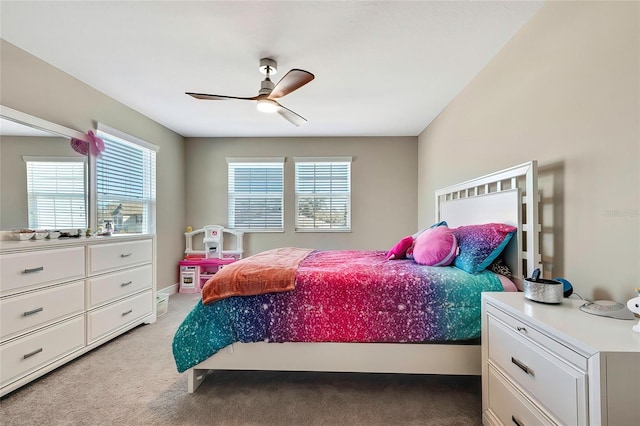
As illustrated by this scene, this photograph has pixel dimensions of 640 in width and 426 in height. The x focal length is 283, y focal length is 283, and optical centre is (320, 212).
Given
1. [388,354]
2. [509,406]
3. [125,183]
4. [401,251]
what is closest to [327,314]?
[388,354]

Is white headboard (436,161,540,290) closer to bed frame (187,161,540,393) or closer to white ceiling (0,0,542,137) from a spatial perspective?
bed frame (187,161,540,393)

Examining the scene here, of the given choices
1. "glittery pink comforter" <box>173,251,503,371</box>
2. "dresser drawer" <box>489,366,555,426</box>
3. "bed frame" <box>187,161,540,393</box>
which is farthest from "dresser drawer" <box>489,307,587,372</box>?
"bed frame" <box>187,161,540,393</box>

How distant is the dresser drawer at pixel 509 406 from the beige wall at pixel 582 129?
0.67m

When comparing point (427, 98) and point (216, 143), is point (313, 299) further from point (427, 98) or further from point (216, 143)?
point (216, 143)

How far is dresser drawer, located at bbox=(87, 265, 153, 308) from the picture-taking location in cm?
237

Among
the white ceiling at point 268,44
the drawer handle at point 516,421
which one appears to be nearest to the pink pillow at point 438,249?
the drawer handle at point 516,421

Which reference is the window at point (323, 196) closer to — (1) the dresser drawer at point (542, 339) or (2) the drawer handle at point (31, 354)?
(2) the drawer handle at point (31, 354)

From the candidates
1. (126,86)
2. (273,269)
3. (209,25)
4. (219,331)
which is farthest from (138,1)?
(219,331)

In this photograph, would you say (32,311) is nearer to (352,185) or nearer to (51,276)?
(51,276)

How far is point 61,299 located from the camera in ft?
6.88

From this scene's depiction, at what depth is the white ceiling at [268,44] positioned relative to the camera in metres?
1.80

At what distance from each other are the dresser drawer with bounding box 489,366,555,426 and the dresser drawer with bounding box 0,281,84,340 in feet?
9.33

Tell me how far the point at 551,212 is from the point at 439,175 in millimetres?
2003

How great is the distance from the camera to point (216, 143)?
472cm
